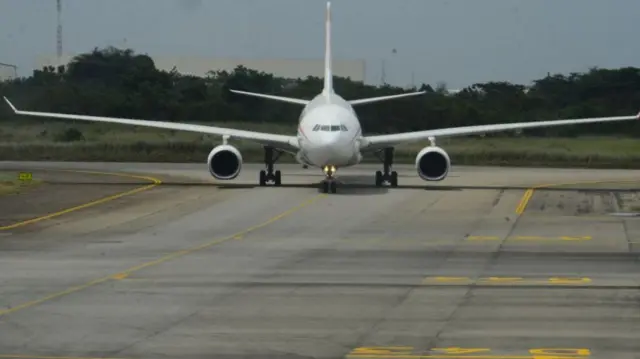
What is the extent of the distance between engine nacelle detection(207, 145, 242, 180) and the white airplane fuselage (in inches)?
85.9

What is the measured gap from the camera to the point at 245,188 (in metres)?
44.8

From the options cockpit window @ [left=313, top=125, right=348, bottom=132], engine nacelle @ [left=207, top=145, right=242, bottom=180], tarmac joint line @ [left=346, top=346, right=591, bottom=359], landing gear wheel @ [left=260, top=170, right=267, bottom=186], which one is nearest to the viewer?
tarmac joint line @ [left=346, top=346, right=591, bottom=359]

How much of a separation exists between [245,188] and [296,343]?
3008 centimetres

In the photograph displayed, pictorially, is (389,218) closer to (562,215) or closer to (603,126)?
(562,215)

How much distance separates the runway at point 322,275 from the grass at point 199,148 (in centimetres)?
1964

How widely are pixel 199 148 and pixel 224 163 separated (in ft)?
73.1

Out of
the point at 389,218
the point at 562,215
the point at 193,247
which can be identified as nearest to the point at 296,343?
the point at 193,247

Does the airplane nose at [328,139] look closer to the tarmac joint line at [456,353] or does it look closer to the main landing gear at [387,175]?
the main landing gear at [387,175]

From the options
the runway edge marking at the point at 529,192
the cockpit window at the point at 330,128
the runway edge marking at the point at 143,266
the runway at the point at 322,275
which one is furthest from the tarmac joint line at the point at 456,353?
the cockpit window at the point at 330,128

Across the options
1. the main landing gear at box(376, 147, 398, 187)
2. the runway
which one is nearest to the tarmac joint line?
the runway

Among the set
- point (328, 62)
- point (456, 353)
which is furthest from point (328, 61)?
point (456, 353)

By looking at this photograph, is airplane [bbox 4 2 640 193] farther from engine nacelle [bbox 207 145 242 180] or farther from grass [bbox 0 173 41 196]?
grass [bbox 0 173 41 196]

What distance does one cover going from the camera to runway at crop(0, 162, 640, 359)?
49.4ft

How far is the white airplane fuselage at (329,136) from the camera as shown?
40719 millimetres
